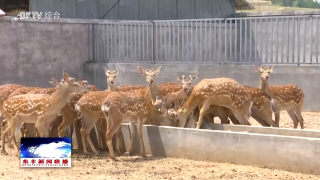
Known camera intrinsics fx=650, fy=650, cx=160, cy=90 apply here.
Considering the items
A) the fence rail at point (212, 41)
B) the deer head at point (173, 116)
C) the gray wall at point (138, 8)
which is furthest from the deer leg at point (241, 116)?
the gray wall at point (138, 8)

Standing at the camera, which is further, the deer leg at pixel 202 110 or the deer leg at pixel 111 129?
the deer leg at pixel 202 110

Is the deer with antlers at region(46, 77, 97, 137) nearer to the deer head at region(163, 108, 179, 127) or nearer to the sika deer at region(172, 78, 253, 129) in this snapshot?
the deer head at region(163, 108, 179, 127)

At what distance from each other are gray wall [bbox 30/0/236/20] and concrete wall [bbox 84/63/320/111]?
3769 millimetres

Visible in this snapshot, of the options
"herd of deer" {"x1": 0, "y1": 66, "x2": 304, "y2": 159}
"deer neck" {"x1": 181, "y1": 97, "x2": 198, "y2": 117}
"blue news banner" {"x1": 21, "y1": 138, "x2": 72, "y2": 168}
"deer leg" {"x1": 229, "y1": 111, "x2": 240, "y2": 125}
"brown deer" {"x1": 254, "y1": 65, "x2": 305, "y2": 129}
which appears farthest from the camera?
"brown deer" {"x1": 254, "y1": 65, "x2": 305, "y2": 129}

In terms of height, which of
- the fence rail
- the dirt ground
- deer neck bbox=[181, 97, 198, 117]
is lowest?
the dirt ground

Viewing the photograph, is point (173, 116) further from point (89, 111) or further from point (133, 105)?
point (89, 111)

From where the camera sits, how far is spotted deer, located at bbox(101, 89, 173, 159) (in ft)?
33.7

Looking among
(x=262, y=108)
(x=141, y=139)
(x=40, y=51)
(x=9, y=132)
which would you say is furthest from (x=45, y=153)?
(x=40, y=51)

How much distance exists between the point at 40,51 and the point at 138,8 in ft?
21.3

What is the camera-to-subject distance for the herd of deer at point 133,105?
10.5 m

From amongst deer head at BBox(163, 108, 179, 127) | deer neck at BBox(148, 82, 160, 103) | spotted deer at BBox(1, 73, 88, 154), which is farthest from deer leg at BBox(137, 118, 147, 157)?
deer neck at BBox(148, 82, 160, 103)

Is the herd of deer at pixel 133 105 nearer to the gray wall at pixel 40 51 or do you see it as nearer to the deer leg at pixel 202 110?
the deer leg at pixel 202 110

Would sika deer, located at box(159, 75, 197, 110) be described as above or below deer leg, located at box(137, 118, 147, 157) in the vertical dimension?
above

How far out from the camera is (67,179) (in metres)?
8.81
